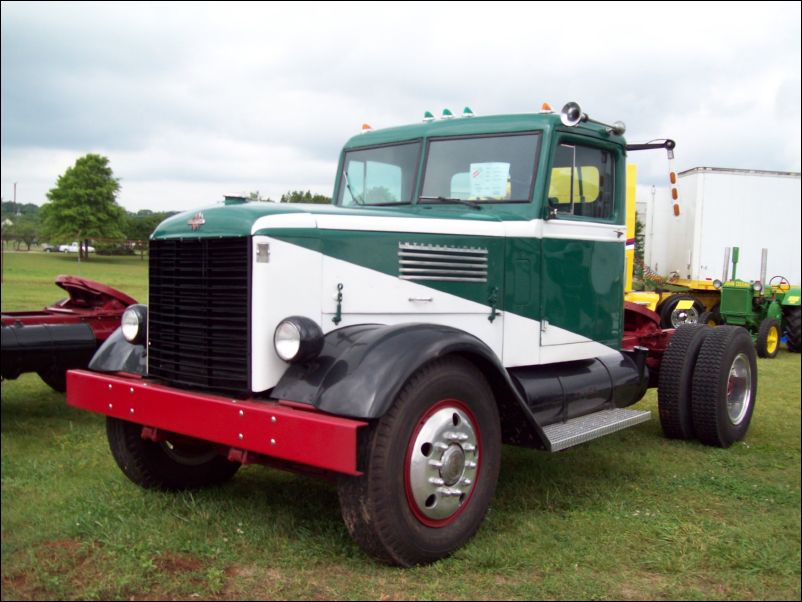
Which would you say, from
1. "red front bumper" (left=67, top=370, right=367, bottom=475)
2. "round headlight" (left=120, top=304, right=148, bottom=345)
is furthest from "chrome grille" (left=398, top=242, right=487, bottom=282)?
"round headlight" (left=120, top=304, right=148, bottom=345)

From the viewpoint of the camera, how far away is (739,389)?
6.79m

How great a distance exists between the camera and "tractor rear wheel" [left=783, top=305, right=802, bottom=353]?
13258 millimetres

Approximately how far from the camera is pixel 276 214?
375 cm

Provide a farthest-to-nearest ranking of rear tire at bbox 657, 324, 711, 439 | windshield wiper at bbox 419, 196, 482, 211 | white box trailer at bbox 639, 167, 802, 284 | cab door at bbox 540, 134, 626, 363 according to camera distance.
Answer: white box trailer at bbox 639, 167, 802, 284 < rear tire at bbox 657, 324, 711, 439 < cab door at bbox 540, 134, 626, 363 < windshield wiper at bbox 419, 196, 482, 211

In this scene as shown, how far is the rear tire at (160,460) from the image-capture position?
15.3ft

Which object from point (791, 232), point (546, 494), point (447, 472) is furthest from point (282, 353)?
point (791, 232)

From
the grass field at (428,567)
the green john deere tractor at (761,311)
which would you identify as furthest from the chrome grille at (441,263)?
the green john deere tractor at (761,311)

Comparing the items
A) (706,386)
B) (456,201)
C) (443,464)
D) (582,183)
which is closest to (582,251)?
(582,183)

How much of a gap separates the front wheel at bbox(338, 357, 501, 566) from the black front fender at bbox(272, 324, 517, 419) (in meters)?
0.13

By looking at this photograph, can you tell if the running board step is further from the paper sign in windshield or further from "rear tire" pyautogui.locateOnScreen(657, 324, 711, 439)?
the paper sign in windshield

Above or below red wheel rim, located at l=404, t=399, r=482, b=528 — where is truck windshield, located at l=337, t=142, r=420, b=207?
above

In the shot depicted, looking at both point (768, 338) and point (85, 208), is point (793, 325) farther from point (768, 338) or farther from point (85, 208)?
point (85, 208)

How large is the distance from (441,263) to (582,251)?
4.75 feet

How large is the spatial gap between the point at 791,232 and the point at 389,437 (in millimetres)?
8550
